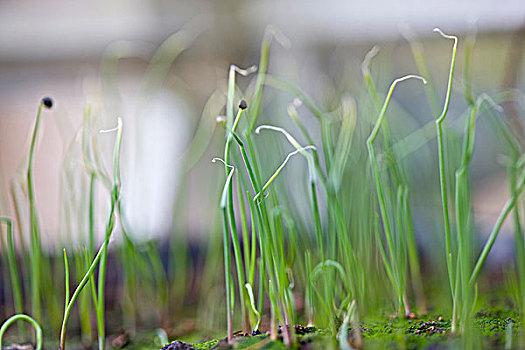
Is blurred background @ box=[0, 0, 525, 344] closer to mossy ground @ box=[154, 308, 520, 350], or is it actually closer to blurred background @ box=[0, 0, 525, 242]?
blurred background @ box=[0, 0, 525, 242]

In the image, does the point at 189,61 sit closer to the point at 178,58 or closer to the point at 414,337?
the point at 178,58

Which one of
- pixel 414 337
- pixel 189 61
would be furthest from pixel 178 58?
pixel 414 337

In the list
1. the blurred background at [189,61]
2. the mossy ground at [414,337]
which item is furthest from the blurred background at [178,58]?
the mossy ground at [414,337]

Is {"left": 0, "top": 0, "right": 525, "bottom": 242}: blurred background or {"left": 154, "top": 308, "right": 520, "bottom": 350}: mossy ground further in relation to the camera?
{"left": 0, "top": 0, "right": 525, "bottom": 242}: blurred background

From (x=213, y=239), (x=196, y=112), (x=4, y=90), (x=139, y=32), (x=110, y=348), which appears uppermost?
(x=139, y=32)

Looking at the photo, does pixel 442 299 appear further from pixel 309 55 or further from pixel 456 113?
pixel 309 55

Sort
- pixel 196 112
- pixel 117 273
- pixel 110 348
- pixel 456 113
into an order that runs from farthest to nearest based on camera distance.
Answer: pixel 196 112
pixel 456 113
pixel 117 273
pixel 110 348

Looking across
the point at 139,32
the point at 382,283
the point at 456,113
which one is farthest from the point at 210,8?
the point at 382,283

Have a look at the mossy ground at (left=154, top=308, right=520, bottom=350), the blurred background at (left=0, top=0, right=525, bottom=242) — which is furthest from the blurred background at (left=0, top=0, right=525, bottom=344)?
the mossy ground at (left=154, top=308, right=520, bottom=350)

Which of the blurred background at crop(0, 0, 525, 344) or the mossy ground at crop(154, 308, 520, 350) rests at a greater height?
the blurred background at crop(0, 0, 525, 344)

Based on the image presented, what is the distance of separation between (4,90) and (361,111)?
1.07 meters

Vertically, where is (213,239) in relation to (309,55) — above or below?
below

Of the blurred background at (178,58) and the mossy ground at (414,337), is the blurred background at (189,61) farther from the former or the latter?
the mossy ground at (414,337)

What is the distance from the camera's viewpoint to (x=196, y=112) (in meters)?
1.44
